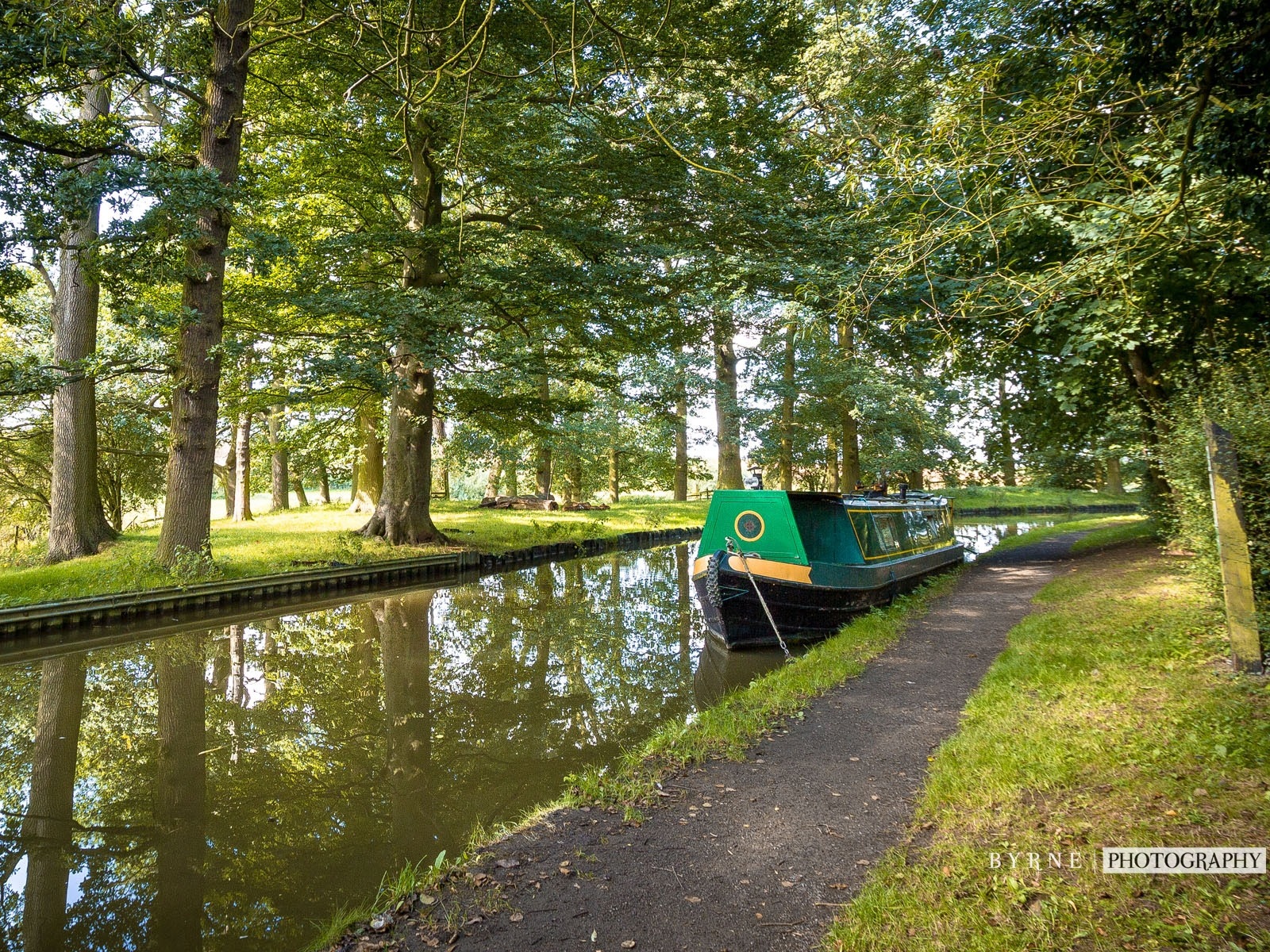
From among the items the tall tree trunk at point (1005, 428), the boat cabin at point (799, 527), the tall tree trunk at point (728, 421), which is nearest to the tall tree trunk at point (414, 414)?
the boat cabin at point (799, 527)

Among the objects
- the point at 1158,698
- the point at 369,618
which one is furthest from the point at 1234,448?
the point at 369,618

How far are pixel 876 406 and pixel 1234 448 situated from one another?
51.4ft

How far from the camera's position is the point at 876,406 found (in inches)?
782

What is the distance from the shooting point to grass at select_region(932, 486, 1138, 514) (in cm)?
3059

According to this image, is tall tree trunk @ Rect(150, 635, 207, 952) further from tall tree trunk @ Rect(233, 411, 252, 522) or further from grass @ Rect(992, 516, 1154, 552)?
grass @ Rect(992, 516, 1154, 552)

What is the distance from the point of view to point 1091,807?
3197mm

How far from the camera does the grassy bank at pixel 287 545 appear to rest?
31.8 ft

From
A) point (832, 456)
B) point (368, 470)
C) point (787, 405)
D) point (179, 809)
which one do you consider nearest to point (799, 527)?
point (179, 809)

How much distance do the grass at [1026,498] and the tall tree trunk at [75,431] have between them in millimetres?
29643

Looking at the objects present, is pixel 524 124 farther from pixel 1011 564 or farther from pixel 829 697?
pixel 1011 564

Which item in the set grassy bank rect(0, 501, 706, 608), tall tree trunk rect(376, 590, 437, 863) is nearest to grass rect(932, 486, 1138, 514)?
grassy bank rect(0, 501, 706, 608)

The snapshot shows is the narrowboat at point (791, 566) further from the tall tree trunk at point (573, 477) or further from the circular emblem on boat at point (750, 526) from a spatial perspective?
the tall tree trunk at point (573, 477)

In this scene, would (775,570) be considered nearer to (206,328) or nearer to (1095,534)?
(206,328)

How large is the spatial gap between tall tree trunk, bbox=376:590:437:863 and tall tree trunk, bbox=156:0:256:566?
3266 millimetres
